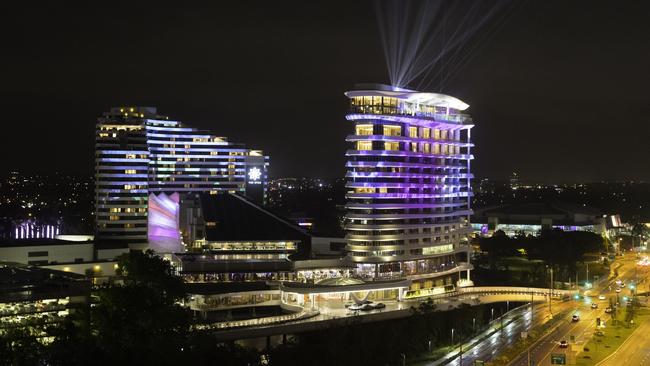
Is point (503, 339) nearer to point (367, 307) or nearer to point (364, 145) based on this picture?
point (367, 307)

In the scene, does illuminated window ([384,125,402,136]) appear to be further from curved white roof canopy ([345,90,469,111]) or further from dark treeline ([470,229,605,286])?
dark treeline ([470,229,605,286])

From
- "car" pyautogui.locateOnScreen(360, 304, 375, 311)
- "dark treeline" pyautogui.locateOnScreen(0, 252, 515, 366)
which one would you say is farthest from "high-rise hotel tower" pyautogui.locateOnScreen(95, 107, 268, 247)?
"car" pyautogui.locateOnScreen(360, 304, 375, 311)

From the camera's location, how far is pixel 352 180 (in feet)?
316

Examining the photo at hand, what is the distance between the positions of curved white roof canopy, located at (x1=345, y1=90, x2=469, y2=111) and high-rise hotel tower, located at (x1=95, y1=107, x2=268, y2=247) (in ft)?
152

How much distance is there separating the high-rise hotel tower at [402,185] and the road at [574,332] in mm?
19271

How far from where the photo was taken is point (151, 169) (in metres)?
152

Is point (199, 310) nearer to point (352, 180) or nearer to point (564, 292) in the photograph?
point (352, 180)

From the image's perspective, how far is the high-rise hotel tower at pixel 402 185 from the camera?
9431 centimetres

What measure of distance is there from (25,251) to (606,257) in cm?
9997

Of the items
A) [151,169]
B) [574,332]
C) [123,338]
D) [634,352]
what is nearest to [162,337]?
[123,338]

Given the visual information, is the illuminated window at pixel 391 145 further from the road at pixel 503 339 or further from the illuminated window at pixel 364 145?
the road at pixel 503 339

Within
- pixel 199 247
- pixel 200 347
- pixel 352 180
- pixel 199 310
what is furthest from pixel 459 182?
pixel 200 347

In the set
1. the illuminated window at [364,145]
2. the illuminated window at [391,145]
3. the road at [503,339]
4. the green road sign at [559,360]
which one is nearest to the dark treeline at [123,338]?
the road at [503,339]

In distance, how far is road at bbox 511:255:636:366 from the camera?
62781 mm
